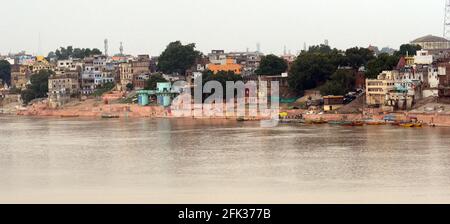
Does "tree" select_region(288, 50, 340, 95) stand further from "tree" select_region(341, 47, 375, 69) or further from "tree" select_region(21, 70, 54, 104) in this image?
"tree" select_region(21, 70, 54, 104)

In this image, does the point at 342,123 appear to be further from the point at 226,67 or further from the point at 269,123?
the point at 226,67

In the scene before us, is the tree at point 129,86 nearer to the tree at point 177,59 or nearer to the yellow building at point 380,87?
the tree at point 177,59

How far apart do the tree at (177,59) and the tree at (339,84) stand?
33.5 ft

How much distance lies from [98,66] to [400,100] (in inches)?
693

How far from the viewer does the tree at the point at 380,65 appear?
1033 inches

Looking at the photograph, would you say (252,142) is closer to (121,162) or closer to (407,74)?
(121,162)

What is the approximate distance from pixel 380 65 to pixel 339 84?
1413mm

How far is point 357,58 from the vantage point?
2850cm

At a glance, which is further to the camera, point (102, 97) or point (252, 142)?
point (102, 97)

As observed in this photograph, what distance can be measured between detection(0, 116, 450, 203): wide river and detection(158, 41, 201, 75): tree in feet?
44.3

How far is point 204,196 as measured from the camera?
449 inches

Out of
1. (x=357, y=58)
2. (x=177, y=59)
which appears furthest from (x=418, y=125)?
(x=177, y=59)
